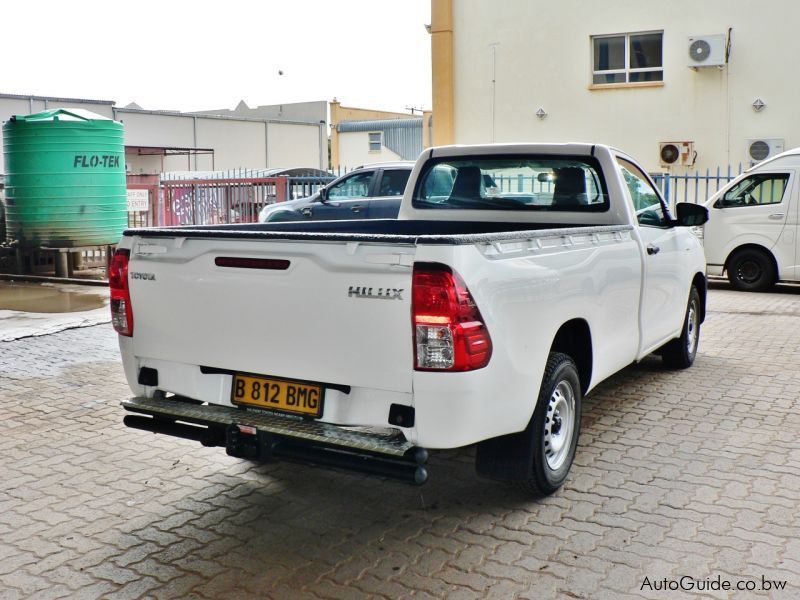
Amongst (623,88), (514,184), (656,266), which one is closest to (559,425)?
(656,266)

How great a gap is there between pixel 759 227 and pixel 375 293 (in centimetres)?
1099

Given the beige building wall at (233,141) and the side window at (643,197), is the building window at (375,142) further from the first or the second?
the side window at (643,197)

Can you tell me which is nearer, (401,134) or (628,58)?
(628,58)

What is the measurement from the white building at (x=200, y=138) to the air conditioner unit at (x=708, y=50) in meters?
28.3

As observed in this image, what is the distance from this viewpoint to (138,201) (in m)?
16.9

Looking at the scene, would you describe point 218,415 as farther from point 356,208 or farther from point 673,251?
point 356,208

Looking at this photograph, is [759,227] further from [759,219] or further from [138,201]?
[138,201]

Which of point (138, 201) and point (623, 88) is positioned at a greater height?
point (623, 88)

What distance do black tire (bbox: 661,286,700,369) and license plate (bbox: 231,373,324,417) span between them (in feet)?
14.4

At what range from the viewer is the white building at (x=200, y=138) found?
41.6m

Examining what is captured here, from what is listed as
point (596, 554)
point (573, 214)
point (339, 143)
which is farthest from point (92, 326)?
point (339, 143)

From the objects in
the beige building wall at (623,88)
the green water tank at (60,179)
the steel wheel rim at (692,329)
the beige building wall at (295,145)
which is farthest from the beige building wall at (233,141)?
the steel wheel rim at (692,329)

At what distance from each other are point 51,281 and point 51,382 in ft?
25.0

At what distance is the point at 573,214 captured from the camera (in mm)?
6062
